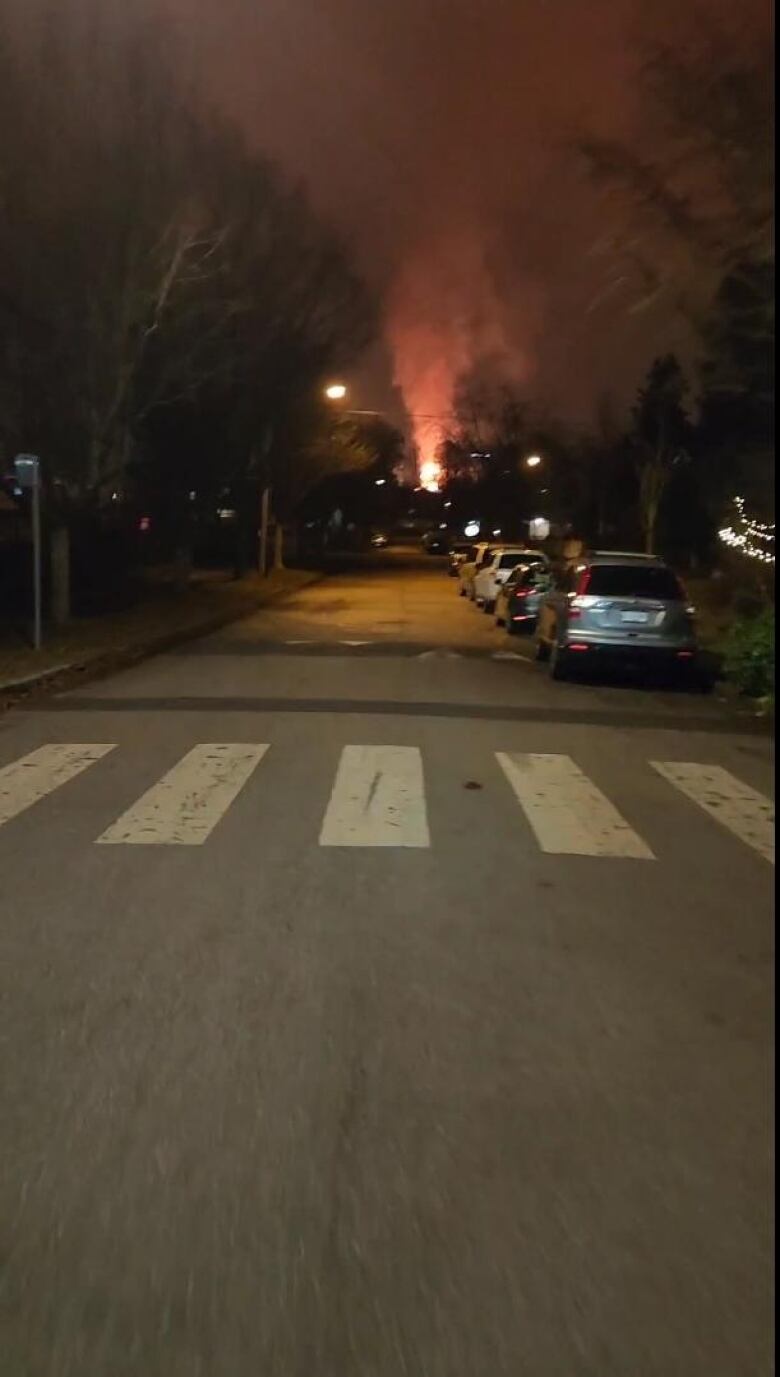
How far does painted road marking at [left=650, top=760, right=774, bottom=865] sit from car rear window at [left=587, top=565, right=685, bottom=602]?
6969 millimetres

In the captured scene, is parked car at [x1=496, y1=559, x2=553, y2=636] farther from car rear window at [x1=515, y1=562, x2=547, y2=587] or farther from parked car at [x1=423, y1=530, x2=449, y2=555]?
parked car at [x1=423, y1=530, x2=449, y2=555]

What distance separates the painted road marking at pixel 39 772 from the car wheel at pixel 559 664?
8.24 metres

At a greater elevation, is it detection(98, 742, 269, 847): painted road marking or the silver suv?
the silver suv

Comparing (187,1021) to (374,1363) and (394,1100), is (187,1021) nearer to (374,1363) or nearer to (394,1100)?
(394,1100)

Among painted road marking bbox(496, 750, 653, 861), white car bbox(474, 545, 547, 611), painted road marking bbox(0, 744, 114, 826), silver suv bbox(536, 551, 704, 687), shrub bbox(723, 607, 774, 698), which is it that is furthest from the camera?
white car bbox(474, 545, 547, 611)

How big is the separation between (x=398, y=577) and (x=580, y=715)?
4769 cm

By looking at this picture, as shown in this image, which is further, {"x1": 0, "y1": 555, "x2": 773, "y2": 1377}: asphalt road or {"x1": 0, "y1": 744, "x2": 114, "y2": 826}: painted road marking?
{"x1": 0, "y1": 744, "x2": 114, "y2": 826}: painted road marking

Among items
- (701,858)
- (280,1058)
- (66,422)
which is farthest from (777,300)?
(66,422)

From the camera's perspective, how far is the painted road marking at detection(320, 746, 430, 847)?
995cm

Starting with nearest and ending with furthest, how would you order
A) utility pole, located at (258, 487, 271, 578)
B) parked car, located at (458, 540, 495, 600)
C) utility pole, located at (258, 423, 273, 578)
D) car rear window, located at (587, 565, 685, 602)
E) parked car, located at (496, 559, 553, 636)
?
car rear window, located at (587, 565, 685, 602) < parked car, located at (496, 559, 553, 636) < utility pole, located at (258, 423, 273, 578) < parked car, located at (458, 540, 495, 600) < utility pole, located at (258, 487, 271, 578)

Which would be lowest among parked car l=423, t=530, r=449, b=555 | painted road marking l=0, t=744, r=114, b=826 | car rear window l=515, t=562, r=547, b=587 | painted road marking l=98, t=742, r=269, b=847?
parked car l=423, t=530, r=449, b=555

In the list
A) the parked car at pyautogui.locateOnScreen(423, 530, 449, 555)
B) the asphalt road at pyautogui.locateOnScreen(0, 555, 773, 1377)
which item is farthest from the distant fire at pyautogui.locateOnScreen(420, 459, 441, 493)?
the asphalt road at pyautogui.locateOnScreen(0, 555, 773, 1377)

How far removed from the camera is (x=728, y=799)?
11.7 m

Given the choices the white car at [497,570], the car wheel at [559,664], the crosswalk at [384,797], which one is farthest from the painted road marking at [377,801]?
the white car at [497,570]
